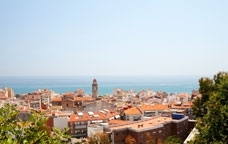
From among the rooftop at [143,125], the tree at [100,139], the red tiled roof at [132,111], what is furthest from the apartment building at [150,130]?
the red tiled roof at [132,111]

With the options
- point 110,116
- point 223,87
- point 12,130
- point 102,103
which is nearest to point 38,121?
point 12,130

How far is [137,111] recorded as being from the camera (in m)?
28.6

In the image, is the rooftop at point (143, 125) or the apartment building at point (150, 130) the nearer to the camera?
the apartment building at point (150, 130)

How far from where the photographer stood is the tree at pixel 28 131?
255cm

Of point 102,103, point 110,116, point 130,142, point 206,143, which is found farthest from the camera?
point 102,103

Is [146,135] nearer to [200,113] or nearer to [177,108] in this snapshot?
[200,113]

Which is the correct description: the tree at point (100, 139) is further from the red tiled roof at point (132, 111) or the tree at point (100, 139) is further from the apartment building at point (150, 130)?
the red tiled roof at point (132, 111)

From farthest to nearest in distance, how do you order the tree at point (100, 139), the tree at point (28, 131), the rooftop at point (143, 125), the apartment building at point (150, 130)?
1. the rooftop at point (143, 125)
2. the apartment building at point (150, 130)
3. the tree at point (100, 139)
4. the tree at point (28, 131)

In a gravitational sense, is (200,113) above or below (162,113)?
above

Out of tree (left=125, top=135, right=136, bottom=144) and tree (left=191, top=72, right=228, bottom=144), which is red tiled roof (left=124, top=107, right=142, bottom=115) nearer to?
tree (left=125, top=135, right=136, bottom=144)

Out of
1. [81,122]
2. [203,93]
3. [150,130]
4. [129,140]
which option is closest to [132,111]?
[81,122]

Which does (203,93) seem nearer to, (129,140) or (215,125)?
(215,125)

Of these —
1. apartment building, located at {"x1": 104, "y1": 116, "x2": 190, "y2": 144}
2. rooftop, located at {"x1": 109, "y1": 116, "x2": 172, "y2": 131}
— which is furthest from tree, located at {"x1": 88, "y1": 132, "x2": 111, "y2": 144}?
rooftop, located at {"x1": 109, "y1": 116, "x2": 172, "y2": 131}

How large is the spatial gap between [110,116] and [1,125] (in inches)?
1021
